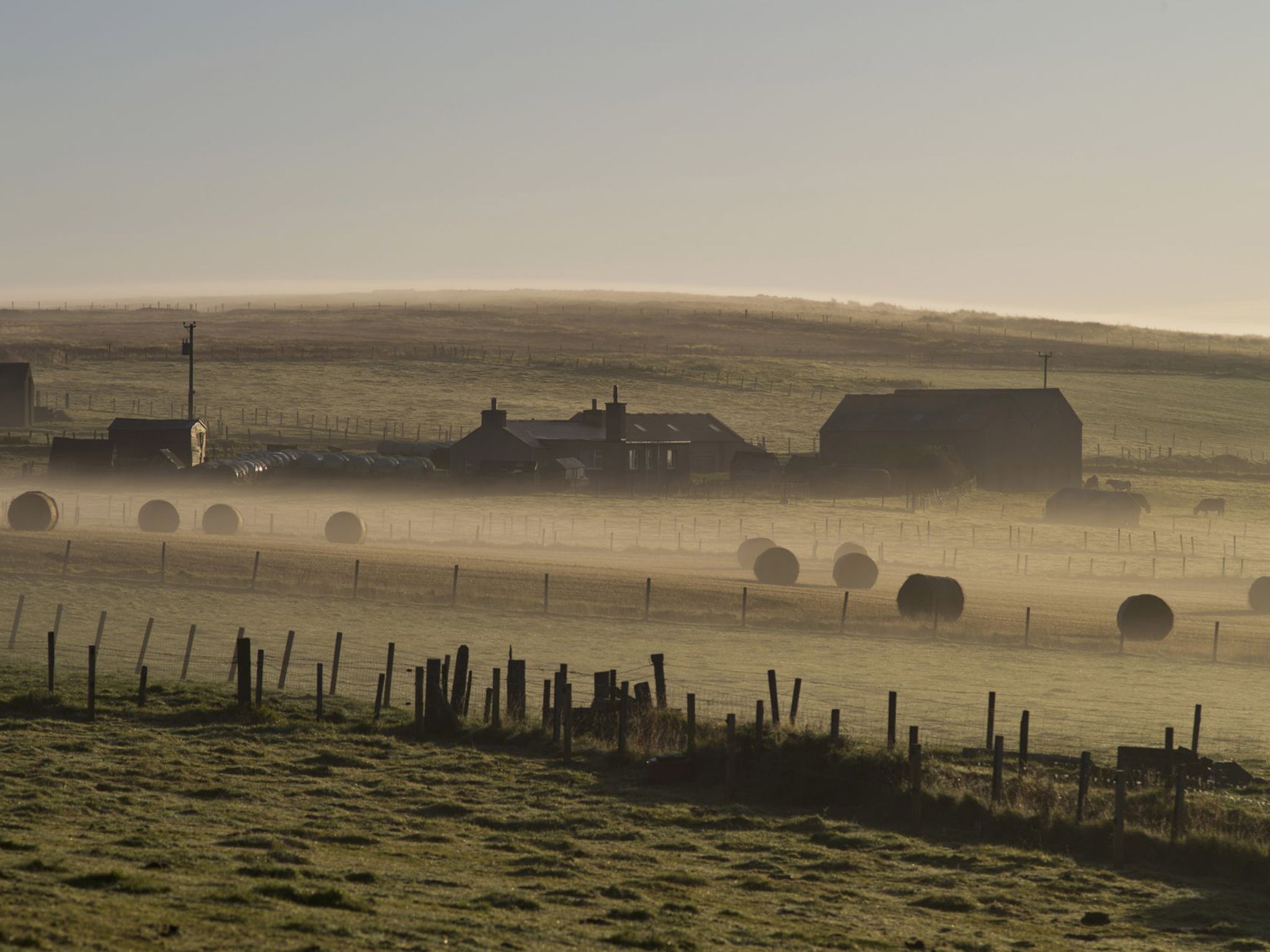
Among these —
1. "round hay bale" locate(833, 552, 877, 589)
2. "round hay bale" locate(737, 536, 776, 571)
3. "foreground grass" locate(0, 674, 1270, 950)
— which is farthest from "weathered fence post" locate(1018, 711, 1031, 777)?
"round hay bale" locate(737, 536, 776, 571)

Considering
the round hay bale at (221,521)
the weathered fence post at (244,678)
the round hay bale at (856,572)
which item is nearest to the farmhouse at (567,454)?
A: the round hay bale at (221,521)

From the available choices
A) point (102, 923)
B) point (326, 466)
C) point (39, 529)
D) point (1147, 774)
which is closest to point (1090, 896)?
point (1147, 774)

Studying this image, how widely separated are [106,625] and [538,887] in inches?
893

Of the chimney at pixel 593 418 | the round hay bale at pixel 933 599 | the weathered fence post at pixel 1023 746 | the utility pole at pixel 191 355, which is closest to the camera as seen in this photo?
the weathered fence post at pixel 1023 746

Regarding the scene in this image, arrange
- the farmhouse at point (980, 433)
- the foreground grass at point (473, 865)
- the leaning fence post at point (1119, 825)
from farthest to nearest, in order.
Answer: the farmhouse at point (980, 433), the leaning fence post at point (1119, 825), the foreground grass at point (473, 865)

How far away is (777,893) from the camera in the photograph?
16188 millimetres

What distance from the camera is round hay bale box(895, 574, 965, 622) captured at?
40469 millimetres

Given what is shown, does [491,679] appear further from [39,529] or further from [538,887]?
[39,529]

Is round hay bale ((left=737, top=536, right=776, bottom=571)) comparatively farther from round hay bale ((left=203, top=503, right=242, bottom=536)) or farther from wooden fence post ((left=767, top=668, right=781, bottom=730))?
wooden fence post ((left=767, top=668, right=781, bottom=730))

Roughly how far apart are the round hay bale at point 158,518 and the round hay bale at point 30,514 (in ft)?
13.7

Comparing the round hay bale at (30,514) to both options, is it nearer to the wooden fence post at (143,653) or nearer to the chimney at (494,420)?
the wooden fence post at (143,653)

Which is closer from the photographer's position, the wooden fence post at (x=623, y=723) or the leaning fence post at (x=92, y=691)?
the wooden fence post at (x=623, y=723)

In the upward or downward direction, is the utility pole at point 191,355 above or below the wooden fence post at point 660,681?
above

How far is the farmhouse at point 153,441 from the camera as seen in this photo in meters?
82.4
